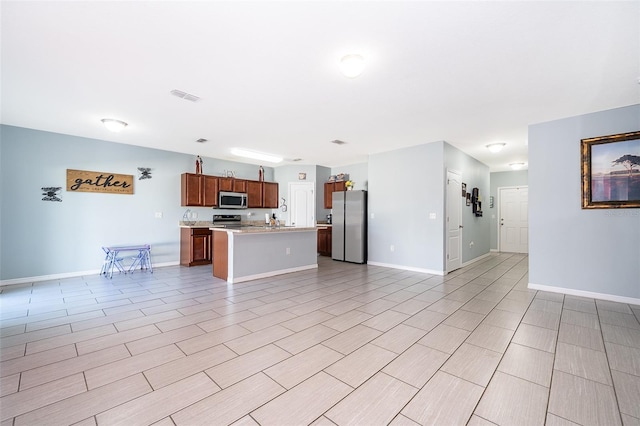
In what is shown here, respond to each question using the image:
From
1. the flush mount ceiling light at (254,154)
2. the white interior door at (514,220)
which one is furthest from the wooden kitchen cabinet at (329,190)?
the white interior door at (514,220)

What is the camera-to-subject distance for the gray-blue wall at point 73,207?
4.57 metres

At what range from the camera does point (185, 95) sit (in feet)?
11.0

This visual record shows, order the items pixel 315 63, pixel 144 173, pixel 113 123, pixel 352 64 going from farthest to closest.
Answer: pixel 144 173 → pixel 113 123 → pixel 315 63 → pixel 352 64

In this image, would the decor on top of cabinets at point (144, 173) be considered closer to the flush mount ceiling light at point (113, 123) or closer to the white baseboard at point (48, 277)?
the flush mount ceiling light at point (113, 123)

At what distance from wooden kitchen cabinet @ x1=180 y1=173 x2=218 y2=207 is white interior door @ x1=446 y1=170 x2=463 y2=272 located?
5468mm

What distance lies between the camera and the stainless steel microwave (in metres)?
6.85

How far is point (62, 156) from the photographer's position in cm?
498

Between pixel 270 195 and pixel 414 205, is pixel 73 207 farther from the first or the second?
pixel 414 205

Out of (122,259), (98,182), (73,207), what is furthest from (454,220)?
(73,207)

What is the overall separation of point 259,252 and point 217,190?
2742 mm

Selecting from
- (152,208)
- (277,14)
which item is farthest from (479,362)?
(152,208)

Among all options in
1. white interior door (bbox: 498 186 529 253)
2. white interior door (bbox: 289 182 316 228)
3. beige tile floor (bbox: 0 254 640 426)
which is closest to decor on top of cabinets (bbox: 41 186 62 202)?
beige tile floor (bbox: 0 254 640 426)

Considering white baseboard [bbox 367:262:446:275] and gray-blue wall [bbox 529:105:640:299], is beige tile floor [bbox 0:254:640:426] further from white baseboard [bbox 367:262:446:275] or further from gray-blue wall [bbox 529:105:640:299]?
white baseboard [bbox 367:262:446:275]

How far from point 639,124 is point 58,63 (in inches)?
269
